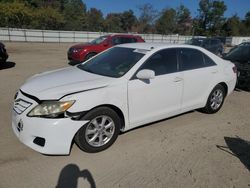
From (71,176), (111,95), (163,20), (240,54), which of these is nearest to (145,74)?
(111,95)

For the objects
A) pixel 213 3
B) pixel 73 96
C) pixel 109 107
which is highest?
pixel 213 3

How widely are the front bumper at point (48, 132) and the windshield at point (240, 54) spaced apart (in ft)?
21.8

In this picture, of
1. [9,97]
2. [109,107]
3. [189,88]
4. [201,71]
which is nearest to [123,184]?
[109,107]

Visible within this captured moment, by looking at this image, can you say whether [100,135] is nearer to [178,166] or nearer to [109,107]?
[109,107]

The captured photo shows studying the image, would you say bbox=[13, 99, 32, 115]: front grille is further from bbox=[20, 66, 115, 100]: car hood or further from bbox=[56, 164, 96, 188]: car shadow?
bbox=[56, 164, 96, 188]: car shadow

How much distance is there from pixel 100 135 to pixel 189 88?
2.03 metres

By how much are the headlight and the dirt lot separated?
28.0 inches

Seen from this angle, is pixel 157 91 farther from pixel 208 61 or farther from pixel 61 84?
pixel 208 61

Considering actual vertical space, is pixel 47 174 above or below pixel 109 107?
below

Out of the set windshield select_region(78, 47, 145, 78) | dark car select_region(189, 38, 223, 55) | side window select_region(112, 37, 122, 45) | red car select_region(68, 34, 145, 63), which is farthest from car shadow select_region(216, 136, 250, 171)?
dark car select_region(189, 38, 223, 55)

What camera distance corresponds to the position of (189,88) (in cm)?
466

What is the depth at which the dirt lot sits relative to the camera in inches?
120

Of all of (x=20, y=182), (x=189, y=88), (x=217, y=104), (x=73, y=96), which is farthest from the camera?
(x=217, y=104)

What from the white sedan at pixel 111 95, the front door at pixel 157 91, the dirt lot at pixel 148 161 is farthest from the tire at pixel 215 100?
the front door at pixel 157 91
